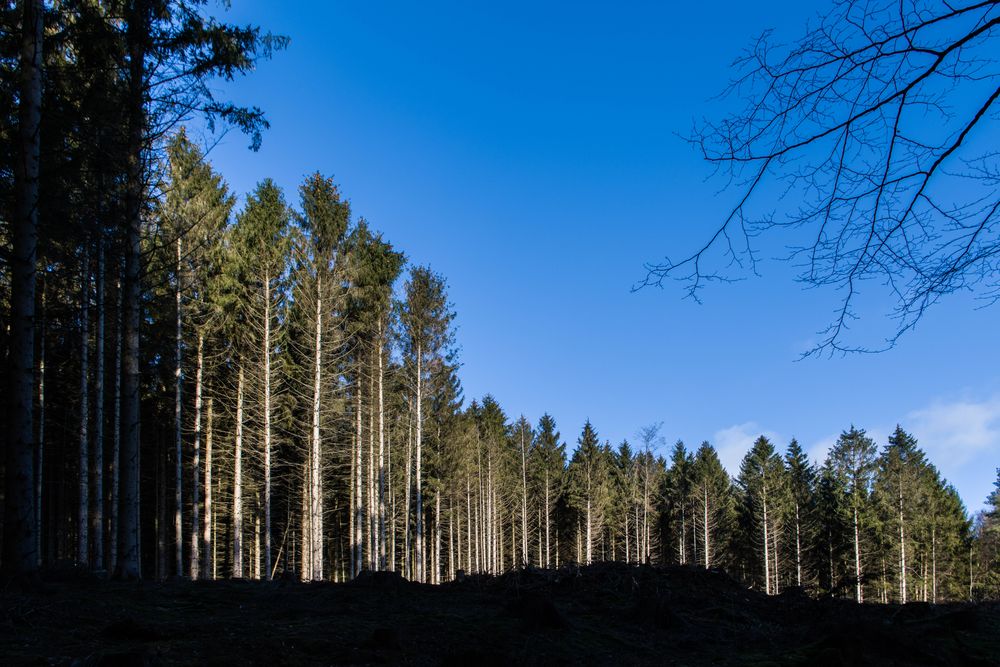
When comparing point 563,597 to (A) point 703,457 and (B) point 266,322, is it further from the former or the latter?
(A) point 703,457

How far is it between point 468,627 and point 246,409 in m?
17.8

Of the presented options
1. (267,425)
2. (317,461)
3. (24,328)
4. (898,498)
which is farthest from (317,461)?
(898,498)

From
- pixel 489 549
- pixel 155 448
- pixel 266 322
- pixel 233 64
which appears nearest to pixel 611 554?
pixel 489 549

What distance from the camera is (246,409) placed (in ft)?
69.9

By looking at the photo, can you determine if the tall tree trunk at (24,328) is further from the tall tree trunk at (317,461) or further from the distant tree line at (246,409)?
the tall tree trunk at (317,461)

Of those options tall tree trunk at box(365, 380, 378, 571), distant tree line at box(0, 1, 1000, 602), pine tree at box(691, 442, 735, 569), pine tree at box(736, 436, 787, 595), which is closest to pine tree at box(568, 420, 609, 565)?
distant tree line at box(0, 1, 1000, 602)

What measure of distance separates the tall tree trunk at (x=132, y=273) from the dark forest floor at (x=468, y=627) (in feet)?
4.65

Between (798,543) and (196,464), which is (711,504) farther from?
(196,464)

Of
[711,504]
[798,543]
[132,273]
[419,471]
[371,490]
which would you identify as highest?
[132,273]

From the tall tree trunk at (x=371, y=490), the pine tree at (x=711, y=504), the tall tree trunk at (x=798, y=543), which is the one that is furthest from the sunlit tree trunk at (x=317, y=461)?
the tall tree trunk at (x=798, y=543)

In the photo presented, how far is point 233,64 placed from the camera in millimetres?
10227

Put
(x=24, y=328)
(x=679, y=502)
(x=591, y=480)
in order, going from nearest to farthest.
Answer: (x=24, y=328)
(x=591, y=480)
(x=679, y=502)

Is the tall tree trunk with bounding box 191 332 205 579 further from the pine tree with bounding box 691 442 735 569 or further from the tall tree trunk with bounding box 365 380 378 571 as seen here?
the pine tree with bounding box 691 442 735 569

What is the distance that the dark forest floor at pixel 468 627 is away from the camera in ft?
15.3
